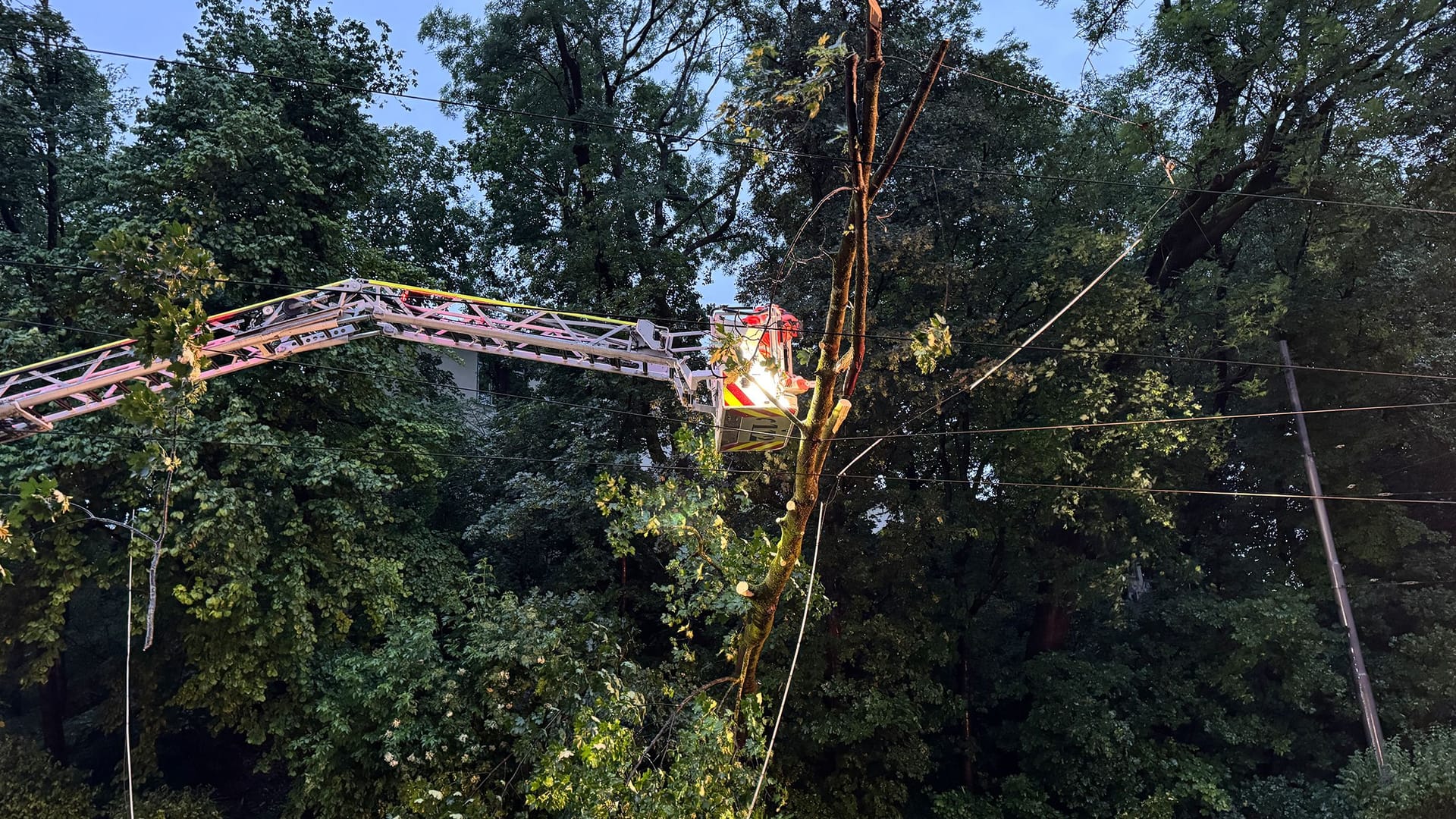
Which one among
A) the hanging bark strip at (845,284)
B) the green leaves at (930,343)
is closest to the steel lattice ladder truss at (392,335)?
the hanging bark strip at (845,284)

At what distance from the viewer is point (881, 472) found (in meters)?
11.2

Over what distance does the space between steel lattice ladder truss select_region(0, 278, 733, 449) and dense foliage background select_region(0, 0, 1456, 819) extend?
A: 1318 mm

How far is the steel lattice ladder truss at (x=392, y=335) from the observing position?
291 inches

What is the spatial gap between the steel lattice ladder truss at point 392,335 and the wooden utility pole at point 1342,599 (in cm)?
741

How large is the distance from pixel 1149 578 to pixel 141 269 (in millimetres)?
15641

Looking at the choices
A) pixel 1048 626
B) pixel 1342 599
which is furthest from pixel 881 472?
pixel 1342 599

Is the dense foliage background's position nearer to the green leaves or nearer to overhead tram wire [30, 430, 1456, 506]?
overhead tram wire [30, 430, 1456, 506]

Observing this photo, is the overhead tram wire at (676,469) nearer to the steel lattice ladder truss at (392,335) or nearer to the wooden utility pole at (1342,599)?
the wooden utility pole at (1342,599)

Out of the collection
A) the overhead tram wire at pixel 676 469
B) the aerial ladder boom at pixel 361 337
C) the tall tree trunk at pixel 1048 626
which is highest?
the aerial ladder boom at pixel 361 337

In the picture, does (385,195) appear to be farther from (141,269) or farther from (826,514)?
(141,269)

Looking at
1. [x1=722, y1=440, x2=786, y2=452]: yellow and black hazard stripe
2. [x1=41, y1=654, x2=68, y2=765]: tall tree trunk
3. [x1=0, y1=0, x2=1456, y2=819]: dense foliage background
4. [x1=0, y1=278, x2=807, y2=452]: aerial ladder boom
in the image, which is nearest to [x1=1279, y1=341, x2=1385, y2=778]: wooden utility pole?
[x1=0, y1=0, x2=1456, y2=819]: dense foliage background

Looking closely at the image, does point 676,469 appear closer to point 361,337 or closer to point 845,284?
point 361,337

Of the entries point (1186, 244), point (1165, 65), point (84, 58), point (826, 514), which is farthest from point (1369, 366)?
point (84, 58)

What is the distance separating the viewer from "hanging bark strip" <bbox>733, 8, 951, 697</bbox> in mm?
2584
